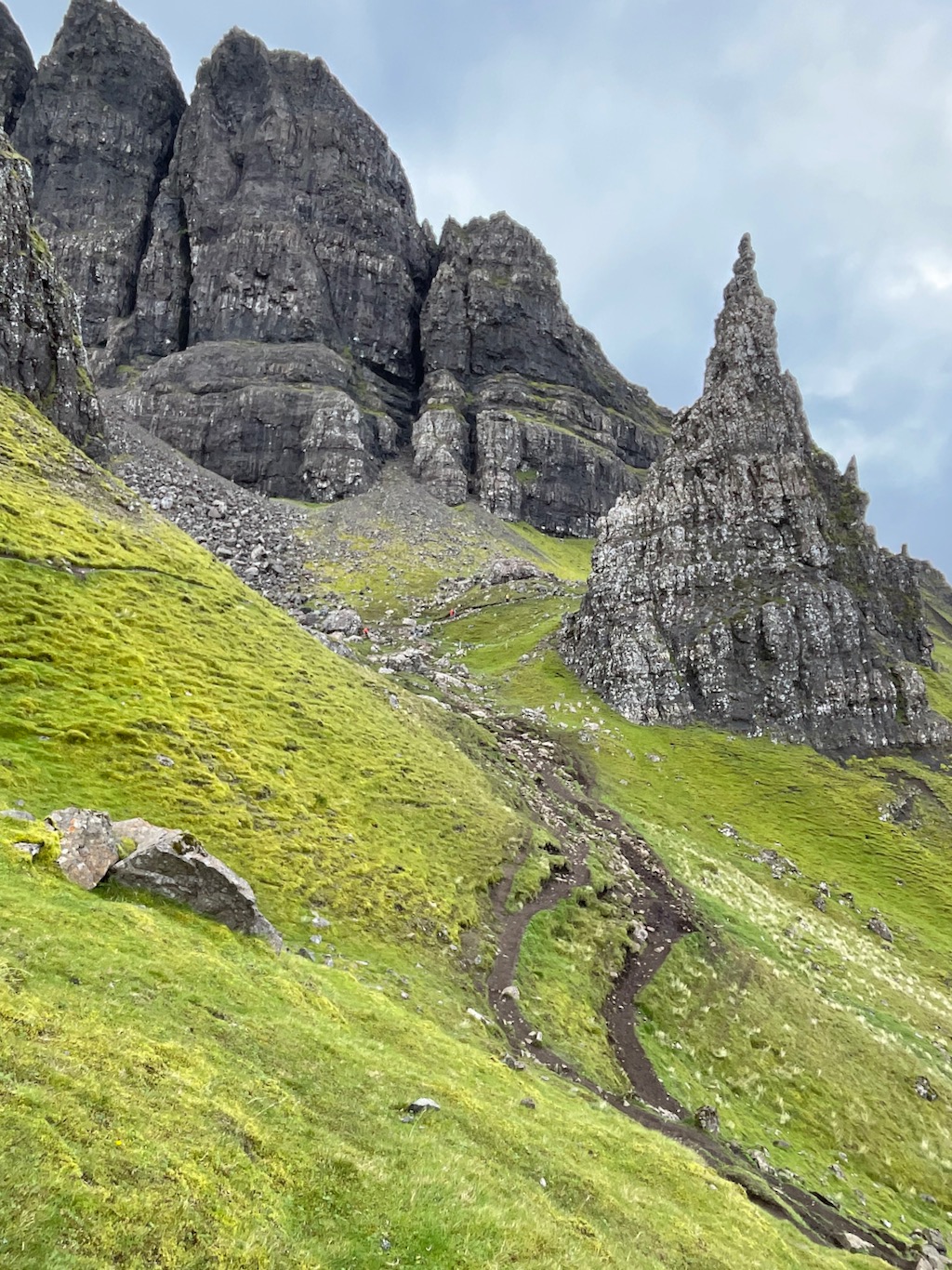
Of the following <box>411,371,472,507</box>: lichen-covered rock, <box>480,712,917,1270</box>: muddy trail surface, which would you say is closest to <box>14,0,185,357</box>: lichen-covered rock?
<box>411,371,472,507</box>: lichen-covered rock

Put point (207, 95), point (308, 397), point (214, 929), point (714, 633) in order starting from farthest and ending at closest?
point (207, 95) < point (308, 397) < point (714, 633) < point (214, 929)

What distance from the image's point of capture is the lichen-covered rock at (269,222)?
181 metres

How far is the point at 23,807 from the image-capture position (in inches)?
943

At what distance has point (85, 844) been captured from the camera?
69.3 feet

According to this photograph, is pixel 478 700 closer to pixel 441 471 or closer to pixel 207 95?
pixel 441 471

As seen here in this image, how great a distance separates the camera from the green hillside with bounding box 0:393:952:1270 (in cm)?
1119

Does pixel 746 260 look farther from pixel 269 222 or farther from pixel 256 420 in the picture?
pixel 269 222

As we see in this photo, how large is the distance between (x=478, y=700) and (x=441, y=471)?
4488 inches

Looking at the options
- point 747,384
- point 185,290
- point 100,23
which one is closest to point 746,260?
point 747,384

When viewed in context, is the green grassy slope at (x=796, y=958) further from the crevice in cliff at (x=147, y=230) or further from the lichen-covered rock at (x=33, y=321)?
the crevice in cliff at (x=147, y=230)

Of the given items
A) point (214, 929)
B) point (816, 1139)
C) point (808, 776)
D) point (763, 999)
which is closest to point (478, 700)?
point (808, 776)

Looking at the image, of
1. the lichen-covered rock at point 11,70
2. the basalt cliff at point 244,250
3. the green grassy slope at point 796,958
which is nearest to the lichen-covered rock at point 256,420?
the basalt cliff at point 244,250

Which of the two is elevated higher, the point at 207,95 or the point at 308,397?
the point at 207,95

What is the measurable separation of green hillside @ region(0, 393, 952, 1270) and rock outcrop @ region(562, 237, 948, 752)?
12578 millimetres
